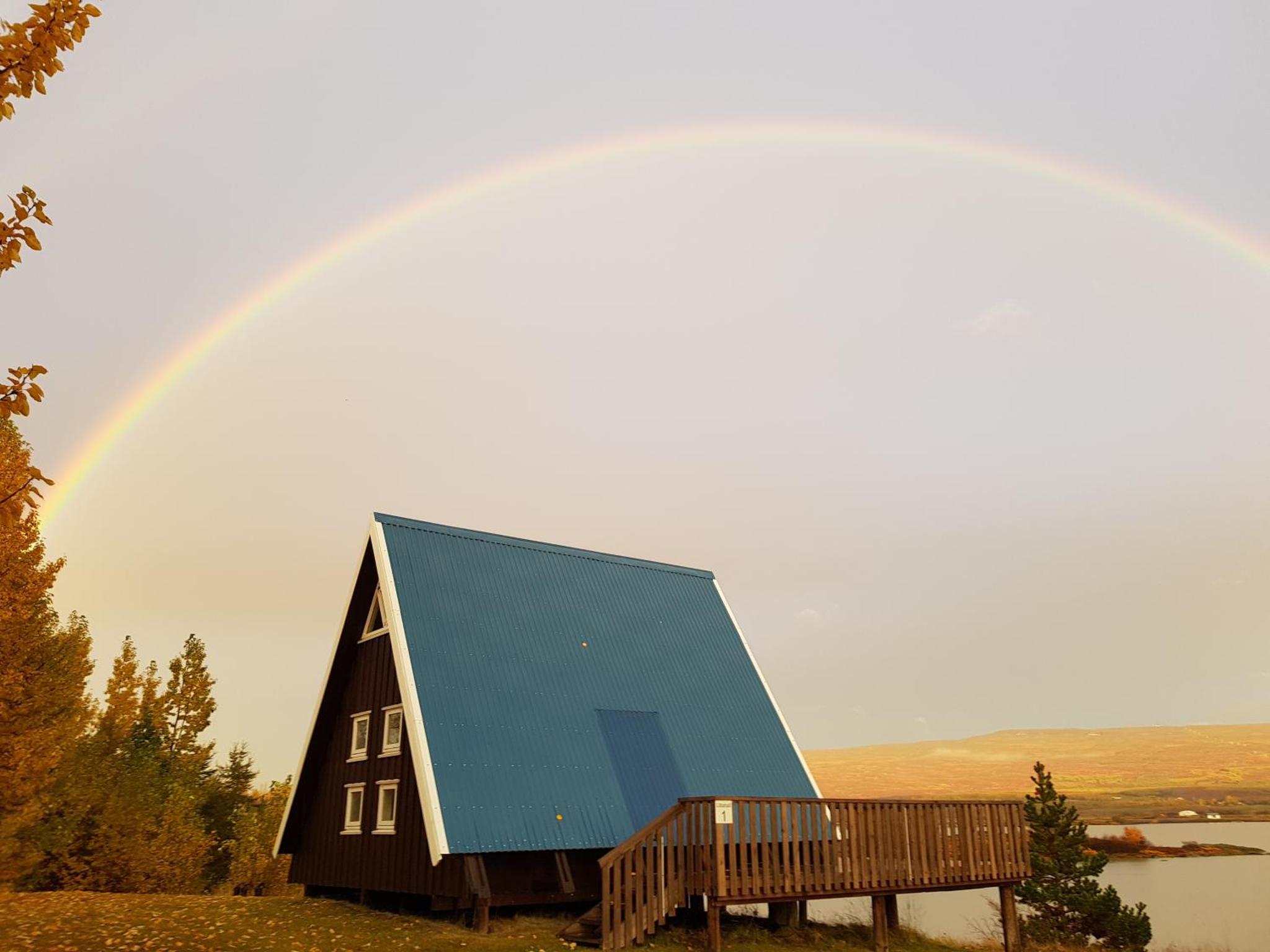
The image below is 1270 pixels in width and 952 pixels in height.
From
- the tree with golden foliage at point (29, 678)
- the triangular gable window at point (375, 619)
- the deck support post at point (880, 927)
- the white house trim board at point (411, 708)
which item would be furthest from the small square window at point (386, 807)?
the tree with golden foliage at point (29, 678)

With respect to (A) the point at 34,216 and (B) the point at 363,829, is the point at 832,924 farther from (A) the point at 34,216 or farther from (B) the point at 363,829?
(A) the point at 34,216

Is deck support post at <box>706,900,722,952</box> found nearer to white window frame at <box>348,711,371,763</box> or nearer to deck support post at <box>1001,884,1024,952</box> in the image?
deck support post at <box>1001,884,1024,952</box>

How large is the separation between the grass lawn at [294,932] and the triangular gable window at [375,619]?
21.6 feet

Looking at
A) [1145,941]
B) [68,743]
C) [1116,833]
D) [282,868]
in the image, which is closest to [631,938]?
[1145,941]

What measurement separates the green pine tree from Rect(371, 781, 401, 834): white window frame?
56.5ft

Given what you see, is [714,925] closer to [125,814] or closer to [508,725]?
[508,725]

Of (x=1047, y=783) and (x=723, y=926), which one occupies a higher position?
(x=1047, y=783)

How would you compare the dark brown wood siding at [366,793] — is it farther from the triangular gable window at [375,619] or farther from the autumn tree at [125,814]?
the autumn tree at [125,814]

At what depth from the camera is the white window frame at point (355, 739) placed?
2345 centimetres

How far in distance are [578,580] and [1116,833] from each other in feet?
145

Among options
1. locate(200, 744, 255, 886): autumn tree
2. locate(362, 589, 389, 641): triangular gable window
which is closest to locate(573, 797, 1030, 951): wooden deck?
locate(362, 589, 389, 641): triangular gable window

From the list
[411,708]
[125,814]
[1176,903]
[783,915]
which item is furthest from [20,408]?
[1176,903]

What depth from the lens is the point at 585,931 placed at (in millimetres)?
18125

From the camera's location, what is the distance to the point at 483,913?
730 inches
